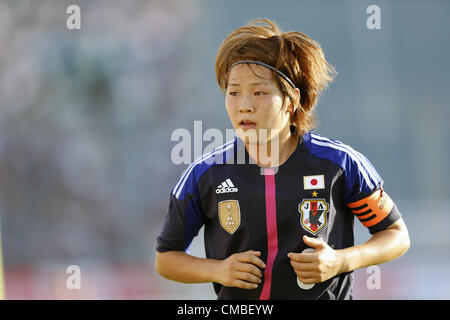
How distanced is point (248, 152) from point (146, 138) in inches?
218

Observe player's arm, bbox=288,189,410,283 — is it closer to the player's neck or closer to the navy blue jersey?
the navy blue jersey

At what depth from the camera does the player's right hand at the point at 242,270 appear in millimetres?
2133

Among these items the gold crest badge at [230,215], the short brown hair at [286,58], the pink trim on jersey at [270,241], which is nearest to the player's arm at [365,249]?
the pink trim on jersey at [270,241]

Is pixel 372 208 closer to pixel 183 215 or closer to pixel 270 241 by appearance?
pixel 270 241

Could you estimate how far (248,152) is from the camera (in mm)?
2426

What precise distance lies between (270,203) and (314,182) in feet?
0.61

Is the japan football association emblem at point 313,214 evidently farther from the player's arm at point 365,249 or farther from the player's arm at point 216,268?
the player's arm at point 216,268

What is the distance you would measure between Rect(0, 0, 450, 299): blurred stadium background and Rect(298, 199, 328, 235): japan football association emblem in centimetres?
474

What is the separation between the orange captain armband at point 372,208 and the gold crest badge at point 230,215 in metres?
0.43

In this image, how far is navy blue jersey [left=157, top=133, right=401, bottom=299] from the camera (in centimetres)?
225

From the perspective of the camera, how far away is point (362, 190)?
2271 mm

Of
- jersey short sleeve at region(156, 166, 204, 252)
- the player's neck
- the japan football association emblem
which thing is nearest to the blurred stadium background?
jersey short sleeve at region(156, 166, 204, 252)

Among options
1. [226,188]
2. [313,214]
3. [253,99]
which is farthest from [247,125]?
[313,214]

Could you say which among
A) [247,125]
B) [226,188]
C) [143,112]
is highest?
[143,112]
